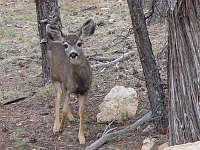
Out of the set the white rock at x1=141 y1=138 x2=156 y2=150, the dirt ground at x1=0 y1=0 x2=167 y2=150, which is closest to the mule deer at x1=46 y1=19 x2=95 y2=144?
the dirt ground at x1=0 y1=0 x2=167 y2=150

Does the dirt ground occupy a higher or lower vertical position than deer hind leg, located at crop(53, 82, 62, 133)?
lower

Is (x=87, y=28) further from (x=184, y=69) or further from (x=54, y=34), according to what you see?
(x=184, y=69)

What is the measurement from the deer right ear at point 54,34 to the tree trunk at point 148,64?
1.50m

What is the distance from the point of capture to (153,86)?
6668 millimetres

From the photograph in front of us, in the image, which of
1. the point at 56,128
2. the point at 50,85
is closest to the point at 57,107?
the point at 56,128

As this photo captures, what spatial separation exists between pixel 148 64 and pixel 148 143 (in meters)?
0.85

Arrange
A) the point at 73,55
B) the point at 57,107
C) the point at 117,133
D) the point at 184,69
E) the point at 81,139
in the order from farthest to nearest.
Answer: the point at 57,107 → the point at 73,55 → the point at 81,139 → the point at 117,133 → the point at 184,69

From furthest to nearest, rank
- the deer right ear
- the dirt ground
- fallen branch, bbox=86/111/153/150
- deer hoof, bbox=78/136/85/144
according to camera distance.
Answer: the deer right ear, the dirt ground, deer hoof, bbox=78/136/85/144, fallen branch, bbox=86/111/153/150

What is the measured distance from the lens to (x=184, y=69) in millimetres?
5652

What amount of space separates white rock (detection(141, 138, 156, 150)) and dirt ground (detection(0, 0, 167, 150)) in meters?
0.08

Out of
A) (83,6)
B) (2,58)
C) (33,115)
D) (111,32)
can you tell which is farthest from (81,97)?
(83,6)

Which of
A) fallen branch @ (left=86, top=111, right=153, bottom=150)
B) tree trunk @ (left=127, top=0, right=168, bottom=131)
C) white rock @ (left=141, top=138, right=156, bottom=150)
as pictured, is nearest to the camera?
tree trunk @ (left=127, top=0, right=168, bottom=131)

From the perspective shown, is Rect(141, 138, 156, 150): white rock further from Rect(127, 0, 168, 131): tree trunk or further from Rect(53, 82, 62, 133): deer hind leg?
Rect(53, 82, 62, 133): deer hind leg

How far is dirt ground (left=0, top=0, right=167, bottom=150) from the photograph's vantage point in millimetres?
7434
